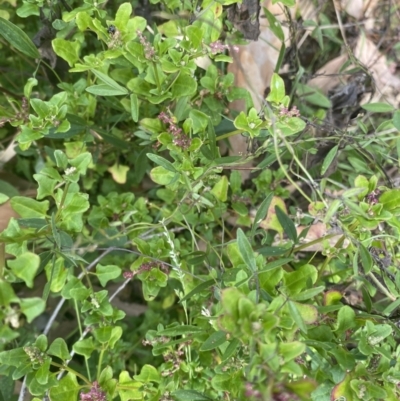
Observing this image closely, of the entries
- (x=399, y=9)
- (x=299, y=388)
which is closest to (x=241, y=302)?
(x=299, y=388)

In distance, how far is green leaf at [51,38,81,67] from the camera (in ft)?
3.35

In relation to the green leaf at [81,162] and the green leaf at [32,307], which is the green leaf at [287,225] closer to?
the green leaf at [81,162]

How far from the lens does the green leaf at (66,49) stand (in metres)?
Result: 1.02

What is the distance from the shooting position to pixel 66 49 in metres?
1.04

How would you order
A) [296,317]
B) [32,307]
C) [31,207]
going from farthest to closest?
1. [31,207]
2. [296,317]
3. [32,307]

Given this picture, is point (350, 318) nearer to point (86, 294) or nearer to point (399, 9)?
point (86, 294)

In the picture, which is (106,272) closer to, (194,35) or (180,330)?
(180,330)

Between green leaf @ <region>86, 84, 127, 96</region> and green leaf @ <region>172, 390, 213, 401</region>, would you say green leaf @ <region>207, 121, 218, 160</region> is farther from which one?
green leaf @ <region>172, 390, 213, 401</region>

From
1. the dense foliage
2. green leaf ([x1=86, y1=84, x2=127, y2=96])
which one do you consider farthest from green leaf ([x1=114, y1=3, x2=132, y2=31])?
green leaf ([x1=86, y1=84, x2=127, y2=96])

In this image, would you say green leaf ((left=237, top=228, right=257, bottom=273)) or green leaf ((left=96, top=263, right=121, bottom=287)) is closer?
green leaf ((left=237, top=228, right=257, bottom=273))

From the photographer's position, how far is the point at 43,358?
922 millimetres

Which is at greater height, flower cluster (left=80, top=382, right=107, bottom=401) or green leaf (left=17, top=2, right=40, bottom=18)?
green leaf (left=17, top=2, right=40, bottom=18)

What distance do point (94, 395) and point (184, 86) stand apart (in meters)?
0.63

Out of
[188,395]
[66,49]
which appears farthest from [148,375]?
[66,49]
